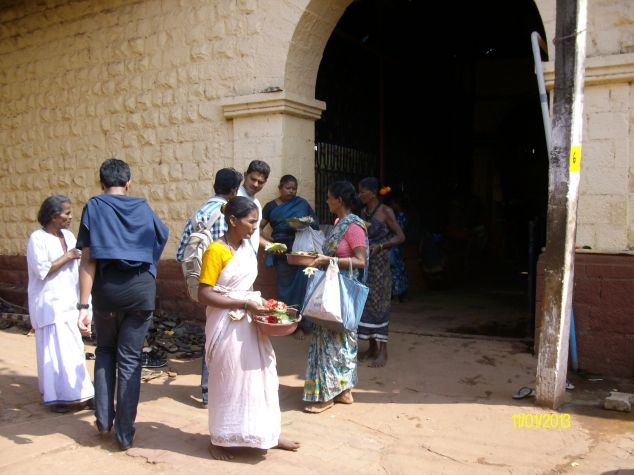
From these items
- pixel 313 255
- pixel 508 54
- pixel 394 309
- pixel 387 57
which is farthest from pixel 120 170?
pixel 508 54

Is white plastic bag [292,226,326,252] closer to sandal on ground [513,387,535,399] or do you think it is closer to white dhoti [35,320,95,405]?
white dhoti [35,320,95,405]

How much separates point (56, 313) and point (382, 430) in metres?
2.61

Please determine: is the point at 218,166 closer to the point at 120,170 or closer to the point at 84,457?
the point at 120,170

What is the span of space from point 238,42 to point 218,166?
1.37 m

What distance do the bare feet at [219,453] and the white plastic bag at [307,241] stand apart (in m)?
2.72

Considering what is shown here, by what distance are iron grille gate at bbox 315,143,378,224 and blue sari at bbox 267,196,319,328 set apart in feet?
3.67

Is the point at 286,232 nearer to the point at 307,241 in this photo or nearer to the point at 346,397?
the point at 307,241

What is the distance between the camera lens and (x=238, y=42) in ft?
21.9

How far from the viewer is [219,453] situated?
3617 mm

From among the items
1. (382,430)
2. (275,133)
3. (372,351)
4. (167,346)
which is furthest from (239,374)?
(275,133)

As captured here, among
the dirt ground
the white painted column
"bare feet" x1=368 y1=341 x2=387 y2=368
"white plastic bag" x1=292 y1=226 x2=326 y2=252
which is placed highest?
the white painted column

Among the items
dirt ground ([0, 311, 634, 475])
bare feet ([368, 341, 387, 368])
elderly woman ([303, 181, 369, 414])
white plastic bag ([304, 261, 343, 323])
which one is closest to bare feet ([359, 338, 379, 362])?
bare feet ([368, 341, 387, 368])

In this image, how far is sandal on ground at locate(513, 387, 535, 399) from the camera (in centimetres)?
452
